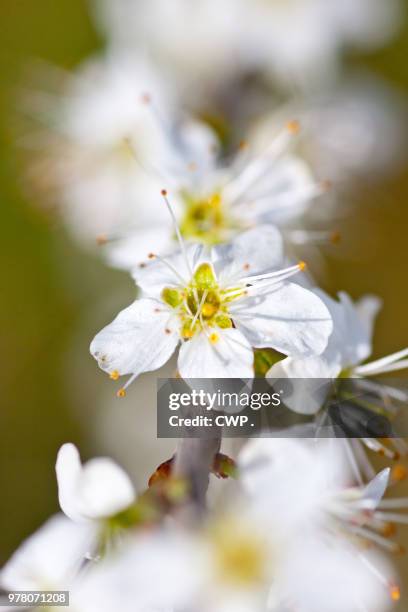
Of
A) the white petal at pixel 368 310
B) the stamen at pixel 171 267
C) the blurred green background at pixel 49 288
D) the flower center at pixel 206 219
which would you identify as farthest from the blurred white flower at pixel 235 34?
the stamen at pixel 171 267

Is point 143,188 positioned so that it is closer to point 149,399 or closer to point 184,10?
point 184,10

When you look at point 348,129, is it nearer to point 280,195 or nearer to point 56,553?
point 280,195

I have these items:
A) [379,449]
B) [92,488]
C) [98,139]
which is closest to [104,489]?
[92,488]

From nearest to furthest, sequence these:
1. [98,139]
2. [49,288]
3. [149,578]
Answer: [149,578] → [98,139] → [49,288]

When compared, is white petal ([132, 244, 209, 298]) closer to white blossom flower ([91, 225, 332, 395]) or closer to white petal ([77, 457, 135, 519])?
white blossom flower ([91, 225, 332, 395])

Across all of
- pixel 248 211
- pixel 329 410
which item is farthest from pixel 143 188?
pixel 329 410
